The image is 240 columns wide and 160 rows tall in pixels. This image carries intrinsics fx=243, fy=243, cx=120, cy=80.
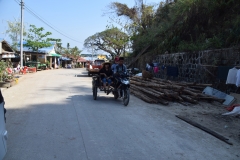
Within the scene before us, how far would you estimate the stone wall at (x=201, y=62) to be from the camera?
11039 millimetres

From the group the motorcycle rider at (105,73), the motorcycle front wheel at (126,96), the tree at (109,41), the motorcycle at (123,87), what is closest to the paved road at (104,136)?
the motorcycle front wheel at (126,96)

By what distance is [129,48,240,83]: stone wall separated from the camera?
11.0m

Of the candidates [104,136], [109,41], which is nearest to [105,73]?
[104,136]

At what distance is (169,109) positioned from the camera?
8945mm

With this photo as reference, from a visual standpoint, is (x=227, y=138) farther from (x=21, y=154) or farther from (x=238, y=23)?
(x=238, y=23)

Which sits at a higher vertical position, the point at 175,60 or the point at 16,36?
the point at 16,36

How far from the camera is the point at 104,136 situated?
5.30 m

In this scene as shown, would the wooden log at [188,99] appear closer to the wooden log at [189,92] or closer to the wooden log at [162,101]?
the wooden log at [189,92]

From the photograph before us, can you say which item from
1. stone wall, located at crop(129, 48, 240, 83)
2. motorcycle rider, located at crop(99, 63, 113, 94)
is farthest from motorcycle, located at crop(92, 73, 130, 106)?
stone wall, located at crop(129, 48, 240, 83)

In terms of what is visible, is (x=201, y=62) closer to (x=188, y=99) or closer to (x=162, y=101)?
(x=188, y=99)

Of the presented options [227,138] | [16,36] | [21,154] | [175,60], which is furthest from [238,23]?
[16,36]

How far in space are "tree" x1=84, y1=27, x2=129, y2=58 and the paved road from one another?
3822 cm

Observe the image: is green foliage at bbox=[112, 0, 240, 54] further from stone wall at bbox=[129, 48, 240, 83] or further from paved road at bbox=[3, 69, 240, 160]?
paved road at bbox=[3, 69, 240, 160]

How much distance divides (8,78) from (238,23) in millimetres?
14302
